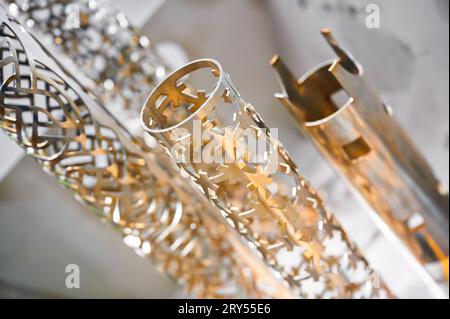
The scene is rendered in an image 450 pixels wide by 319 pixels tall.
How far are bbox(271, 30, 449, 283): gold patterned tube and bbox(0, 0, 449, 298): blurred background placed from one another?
0.25 m

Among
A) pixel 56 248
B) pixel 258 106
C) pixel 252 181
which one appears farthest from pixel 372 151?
pixel 56 248

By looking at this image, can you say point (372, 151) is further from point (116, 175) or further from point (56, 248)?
point (56, 248)

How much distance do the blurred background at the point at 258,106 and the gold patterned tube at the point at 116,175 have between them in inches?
9.4

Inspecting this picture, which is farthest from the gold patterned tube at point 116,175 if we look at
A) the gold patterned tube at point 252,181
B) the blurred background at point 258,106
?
the blurred background at point 258,106

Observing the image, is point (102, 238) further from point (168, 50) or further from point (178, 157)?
point (178, 157)

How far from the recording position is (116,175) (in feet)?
2.01

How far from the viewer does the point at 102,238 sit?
1039mm

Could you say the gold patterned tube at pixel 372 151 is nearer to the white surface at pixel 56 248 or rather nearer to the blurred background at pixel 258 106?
the blurred background at pixel 258 106

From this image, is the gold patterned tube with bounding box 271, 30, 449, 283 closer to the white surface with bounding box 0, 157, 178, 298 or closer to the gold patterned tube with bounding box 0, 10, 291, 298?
the gold patterned tube with bounding box 0, 10, 291, 298

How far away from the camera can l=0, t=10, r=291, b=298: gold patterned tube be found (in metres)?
0.49

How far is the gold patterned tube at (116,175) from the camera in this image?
0.49 m

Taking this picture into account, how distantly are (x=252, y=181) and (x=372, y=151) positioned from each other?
19cm

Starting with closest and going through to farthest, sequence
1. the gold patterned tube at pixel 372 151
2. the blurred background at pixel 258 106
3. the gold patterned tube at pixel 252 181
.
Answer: the gold patterned tube at pixel 252 181, the gold patterned tube at pixel 372 151, the blurred background at pixel 258 106

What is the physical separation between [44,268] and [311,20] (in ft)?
2.24
